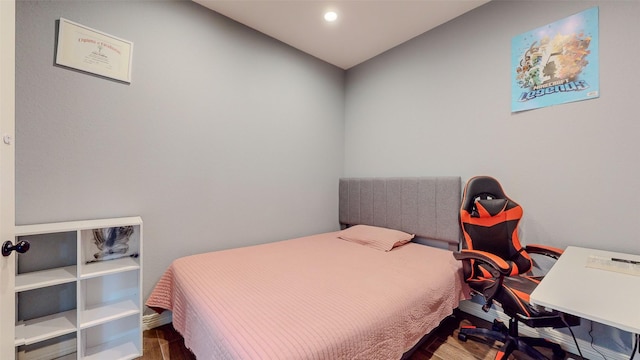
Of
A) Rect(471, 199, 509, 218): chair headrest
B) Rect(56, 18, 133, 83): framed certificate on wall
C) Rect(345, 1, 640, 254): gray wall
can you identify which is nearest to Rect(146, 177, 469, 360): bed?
Rect(471, 199, 509, 218): chair headrest

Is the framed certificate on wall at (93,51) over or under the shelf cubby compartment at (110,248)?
over

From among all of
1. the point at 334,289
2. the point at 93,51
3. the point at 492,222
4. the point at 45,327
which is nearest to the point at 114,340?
the point at 45,327

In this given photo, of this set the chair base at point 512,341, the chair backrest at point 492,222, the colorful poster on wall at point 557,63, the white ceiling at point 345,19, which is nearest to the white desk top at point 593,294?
the chair backrest at point 492,222

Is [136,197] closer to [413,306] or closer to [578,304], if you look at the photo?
[413,306]

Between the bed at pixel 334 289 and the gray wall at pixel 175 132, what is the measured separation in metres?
0.49

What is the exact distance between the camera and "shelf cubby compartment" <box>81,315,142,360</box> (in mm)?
1649

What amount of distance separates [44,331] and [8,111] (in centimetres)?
131

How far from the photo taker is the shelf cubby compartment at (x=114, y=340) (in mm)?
1649

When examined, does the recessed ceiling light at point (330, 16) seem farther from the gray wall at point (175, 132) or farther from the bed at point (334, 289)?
the bed at point (334, 289)

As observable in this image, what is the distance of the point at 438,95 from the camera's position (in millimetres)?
2512

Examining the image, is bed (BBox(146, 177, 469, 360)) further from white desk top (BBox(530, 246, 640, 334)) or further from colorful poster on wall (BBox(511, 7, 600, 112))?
colorful poster on wall (BBox(511, 7, 600, 112))

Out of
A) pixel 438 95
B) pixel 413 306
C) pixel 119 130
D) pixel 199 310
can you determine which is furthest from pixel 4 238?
pixel 438 95

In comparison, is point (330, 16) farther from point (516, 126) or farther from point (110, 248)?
point (110, 248)

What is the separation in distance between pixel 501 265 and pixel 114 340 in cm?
273
